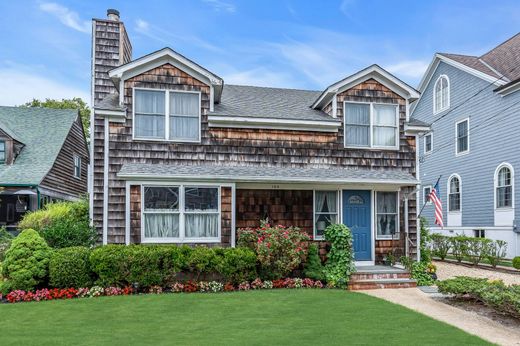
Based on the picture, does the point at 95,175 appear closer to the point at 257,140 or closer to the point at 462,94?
the point at 257,140

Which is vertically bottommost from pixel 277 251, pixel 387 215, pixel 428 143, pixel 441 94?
pixel 277 251

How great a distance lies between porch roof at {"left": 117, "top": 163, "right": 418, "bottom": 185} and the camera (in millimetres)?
11828

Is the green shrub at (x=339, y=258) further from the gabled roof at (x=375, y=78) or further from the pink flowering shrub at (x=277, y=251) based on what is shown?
the gabled roof at (x=375, y=78)

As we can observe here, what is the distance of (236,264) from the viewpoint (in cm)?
1092

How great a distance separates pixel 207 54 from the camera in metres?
22.1

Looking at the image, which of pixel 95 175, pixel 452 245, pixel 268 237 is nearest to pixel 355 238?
pixel 268 237

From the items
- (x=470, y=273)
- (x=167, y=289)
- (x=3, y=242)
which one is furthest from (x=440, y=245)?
(x=3, y=242)

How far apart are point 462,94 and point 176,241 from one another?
16651 mm

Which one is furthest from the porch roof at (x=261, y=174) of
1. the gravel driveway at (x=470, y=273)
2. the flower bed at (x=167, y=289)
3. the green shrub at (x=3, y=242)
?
the green shrub at (x=3, y=242)

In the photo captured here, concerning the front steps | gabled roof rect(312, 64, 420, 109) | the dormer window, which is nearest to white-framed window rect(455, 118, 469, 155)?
gabled roof rect(312, 64, 420, 109)

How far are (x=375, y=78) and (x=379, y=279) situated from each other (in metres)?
6.39

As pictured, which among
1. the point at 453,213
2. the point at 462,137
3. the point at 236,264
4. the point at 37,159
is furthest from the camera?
the point at 453,213

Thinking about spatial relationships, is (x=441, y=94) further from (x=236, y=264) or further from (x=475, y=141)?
(x=236, y=264)

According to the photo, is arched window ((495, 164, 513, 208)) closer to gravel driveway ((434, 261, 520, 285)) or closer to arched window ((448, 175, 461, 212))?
arched window ((448, 175, 461, 212))
